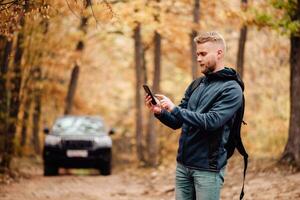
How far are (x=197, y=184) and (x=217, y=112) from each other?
23.6 inches

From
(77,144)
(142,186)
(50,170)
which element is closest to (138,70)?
(77,144)

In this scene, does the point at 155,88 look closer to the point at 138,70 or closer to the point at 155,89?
the point at 155,89

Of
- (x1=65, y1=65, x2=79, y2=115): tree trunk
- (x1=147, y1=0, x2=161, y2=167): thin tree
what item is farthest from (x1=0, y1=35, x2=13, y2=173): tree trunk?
(x1=65, y1=65, x2=79, y2=115): tree trunk

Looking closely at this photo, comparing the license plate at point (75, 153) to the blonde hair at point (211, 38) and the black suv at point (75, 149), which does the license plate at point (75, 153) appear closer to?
the black suv at point (75, 149)

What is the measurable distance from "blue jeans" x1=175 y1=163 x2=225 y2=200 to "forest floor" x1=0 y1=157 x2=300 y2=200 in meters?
5.55

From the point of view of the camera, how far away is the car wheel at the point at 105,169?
16938 millimetres

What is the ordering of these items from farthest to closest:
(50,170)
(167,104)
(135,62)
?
(135,62) → (50,170) → (167,104)

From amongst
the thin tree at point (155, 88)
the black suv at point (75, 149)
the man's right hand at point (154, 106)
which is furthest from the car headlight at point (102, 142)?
the man's right hand at point (154, 106)

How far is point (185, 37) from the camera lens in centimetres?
1958

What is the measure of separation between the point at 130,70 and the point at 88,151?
16411 millimetres

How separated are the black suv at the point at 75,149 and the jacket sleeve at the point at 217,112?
12.2m

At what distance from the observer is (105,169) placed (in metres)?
17.1

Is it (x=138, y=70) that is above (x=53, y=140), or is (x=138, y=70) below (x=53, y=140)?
above

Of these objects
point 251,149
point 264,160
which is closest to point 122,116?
point 251,149
